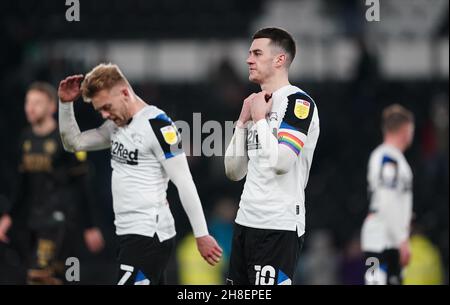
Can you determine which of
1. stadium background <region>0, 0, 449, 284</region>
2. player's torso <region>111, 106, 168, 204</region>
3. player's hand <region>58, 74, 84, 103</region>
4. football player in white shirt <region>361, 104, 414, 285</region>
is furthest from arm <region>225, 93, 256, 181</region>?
stadium background <region>0, 0, 449, 284</region>

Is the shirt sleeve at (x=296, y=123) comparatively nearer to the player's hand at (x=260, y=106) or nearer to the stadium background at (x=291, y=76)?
the player's hand at (x=260, y=106)

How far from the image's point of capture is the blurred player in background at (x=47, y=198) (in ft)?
29.5

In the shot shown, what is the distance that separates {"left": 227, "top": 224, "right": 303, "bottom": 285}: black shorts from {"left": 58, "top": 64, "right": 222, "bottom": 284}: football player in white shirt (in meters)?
0.25

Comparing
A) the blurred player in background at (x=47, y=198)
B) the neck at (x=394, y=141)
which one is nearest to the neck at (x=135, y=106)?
the blurred player in background at (x=47, y=198)

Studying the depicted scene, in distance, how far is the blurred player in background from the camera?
900 cm

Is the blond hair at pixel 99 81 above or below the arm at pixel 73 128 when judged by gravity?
above

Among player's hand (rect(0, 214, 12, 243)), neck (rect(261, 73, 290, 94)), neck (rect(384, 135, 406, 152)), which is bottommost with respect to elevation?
player's hand (rect(0, 214, 12, 243))

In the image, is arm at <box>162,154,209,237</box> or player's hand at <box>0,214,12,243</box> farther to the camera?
player's hand at <box>0,214,12,243</box>

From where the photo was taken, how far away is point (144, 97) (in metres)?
16.0

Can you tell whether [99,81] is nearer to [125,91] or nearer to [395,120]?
[125,91]

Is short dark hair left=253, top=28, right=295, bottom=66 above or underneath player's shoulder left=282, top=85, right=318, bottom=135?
above

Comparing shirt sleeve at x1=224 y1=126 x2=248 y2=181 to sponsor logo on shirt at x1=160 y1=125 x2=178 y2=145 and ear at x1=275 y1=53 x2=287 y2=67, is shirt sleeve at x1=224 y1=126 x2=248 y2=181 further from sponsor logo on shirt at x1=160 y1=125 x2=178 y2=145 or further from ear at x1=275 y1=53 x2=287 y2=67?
ear at x1=275 y1=53 x2=287 y2=67

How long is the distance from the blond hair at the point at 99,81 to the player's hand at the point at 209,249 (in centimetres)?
126

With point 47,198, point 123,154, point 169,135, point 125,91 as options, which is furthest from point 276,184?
point 47,198
